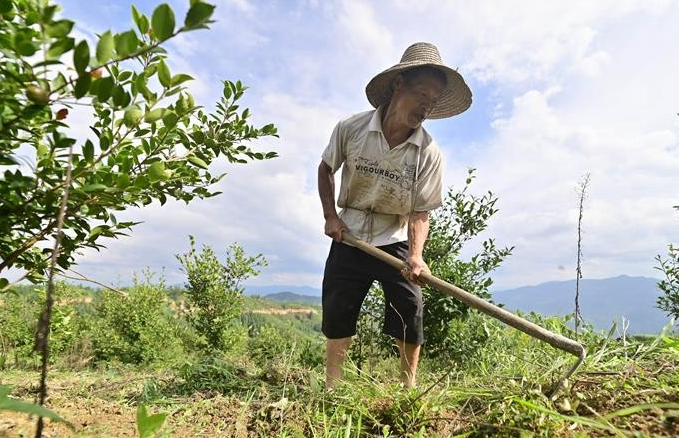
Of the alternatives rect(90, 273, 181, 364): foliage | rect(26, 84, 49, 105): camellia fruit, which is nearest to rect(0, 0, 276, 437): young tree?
rect(26, 84, 49, 105): camellia fruit

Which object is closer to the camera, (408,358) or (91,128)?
(91,128)

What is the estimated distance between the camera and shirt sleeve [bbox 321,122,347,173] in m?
3.73

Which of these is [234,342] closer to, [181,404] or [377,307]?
[377,307]

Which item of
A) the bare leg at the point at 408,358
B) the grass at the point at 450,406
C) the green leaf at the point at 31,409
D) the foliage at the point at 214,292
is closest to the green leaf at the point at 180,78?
the green leaf at the point at 31,409

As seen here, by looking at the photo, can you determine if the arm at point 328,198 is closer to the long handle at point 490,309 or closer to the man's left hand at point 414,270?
the long handle at point 490,309

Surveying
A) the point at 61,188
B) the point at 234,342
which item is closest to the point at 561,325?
the point at 61,188

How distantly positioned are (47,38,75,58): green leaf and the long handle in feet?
7.49

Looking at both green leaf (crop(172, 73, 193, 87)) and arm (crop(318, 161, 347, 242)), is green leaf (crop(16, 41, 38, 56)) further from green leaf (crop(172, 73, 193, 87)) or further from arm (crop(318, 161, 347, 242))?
arm (crop(318, 161, 347, 242))

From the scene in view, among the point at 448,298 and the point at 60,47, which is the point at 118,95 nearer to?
the point at 60,47

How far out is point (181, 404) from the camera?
2.95 meters

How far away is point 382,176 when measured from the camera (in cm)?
355

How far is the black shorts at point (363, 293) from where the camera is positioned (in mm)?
3471

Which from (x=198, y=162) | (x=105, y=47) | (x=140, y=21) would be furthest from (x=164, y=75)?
(x=198, y=162)

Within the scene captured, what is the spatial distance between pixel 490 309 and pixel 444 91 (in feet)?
7.30
